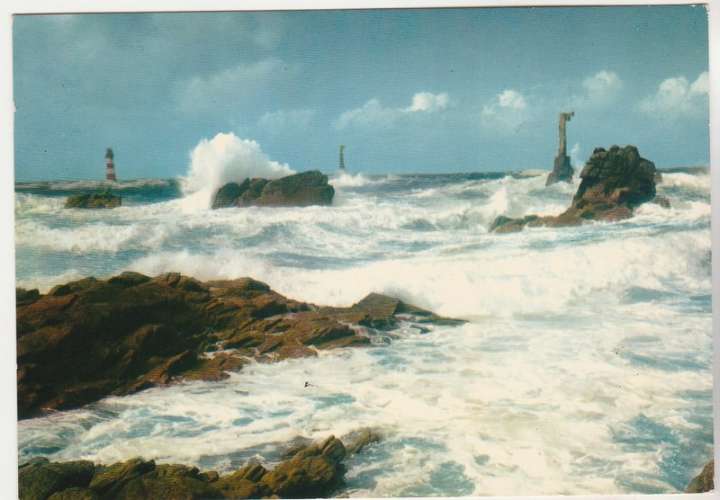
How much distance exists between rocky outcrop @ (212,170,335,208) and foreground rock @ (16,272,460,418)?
15.9 inches

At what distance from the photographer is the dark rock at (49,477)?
311 cm

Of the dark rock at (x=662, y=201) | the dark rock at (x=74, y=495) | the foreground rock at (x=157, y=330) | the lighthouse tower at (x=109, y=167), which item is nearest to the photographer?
the dark rock at (x=74, y=495)

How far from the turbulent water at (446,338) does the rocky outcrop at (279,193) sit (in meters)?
A: 0.05

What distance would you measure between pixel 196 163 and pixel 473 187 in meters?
1.40

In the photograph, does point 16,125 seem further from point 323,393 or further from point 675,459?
point 675,459

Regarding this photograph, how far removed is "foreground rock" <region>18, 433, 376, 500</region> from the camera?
3.13 metres

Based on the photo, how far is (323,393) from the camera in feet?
10.7

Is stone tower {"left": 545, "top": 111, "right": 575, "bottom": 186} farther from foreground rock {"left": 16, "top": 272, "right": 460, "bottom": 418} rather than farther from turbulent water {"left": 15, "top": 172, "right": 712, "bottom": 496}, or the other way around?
foreground rock {"left": 16, "top": 272, "right": 460, "bottom": 418}

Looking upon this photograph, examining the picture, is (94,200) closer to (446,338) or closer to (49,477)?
(49,477)

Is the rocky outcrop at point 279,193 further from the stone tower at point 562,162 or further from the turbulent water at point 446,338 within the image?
the stone tower at point 562,162

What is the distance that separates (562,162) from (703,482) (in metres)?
1.69

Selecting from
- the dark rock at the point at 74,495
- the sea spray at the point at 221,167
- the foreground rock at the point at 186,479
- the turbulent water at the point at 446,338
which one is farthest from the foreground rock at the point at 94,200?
the dark rock at the point at 74,495

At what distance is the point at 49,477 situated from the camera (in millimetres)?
3117

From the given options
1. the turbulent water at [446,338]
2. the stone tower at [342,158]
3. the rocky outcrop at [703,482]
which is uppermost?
the stone tower at [342,158]
